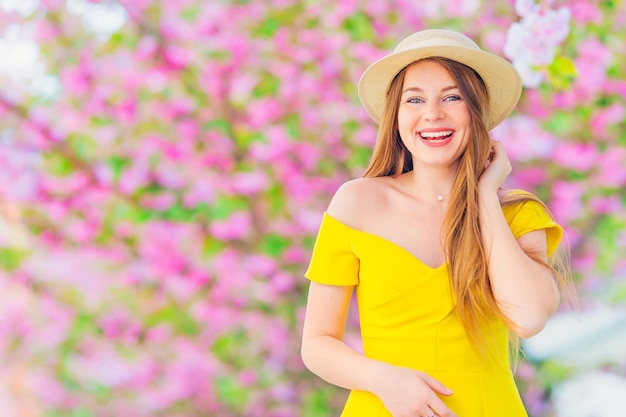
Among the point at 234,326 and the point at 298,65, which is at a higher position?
the point at 298,65

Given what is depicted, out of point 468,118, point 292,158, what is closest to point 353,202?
point 468,118

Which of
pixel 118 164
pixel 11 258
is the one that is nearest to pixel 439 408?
pixel 118 164

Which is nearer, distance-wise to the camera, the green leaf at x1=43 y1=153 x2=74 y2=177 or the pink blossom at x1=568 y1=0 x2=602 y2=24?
the pink blossom at x1=568 y1=0 x2=602 y2=24

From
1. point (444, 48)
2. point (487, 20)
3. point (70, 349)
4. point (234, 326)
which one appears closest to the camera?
point (444, 48)

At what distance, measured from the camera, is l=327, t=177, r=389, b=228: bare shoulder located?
140 cm

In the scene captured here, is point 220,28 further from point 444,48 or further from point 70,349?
point 444,48

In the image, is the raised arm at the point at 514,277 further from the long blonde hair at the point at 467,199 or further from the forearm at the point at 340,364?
the forearm at the point at 340,364

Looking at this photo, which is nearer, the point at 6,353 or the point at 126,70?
the point at 126,70

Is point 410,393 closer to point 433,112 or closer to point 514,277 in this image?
point 514,277

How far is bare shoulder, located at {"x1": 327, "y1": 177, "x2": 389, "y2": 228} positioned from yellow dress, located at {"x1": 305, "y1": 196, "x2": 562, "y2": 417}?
0.02 meters

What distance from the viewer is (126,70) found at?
Result: 3.41 m

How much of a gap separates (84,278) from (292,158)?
105 centimetres

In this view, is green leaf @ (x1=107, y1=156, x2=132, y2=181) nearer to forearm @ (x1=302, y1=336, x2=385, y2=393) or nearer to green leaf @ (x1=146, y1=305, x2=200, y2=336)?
green leaf @ (x1=146, y1=305, x2=200, y2=336)

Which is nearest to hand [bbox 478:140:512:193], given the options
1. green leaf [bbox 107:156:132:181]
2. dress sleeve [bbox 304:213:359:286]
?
dress sleeve [bbox 304:213:359:286]
